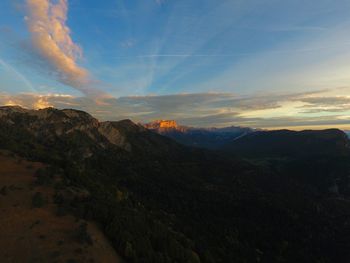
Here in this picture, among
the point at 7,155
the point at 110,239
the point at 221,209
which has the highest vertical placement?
the point at 7,155

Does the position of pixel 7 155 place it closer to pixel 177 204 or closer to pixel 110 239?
pixel 110 239

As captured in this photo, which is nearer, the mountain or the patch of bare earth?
the patch of bare earth

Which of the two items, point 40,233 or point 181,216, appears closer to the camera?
point 40,233

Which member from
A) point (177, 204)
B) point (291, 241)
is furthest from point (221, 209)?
point (291, 241)

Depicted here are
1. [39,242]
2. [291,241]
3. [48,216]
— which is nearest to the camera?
[39,242]

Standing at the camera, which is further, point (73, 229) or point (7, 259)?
point (73, 229)

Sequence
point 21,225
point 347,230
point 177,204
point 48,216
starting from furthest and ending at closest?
1. point 347,230
2. point 177,204
3. point 48,216
4. point 21,225

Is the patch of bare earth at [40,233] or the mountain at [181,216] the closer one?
the patch of bare earth at [40,233]

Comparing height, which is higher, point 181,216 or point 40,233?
point 40,233
